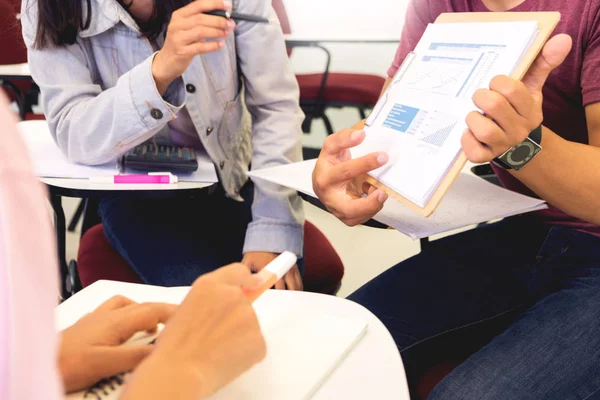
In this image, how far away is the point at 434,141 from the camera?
2.53ft

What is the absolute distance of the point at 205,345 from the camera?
459 millimetres

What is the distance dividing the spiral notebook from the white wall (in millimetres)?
3577

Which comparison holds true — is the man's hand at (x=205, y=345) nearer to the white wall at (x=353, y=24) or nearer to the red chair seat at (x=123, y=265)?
the red chair seat at (x=123, y=265)

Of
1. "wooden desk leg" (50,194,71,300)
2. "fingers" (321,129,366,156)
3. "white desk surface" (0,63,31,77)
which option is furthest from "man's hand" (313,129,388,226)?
"white desk surface" (0,63,31,77)

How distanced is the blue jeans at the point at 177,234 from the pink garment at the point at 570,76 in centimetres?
52

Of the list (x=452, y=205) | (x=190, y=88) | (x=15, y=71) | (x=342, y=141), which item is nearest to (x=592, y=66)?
(x=452, y=205)

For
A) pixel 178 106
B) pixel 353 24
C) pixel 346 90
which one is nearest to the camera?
pixel 178 106

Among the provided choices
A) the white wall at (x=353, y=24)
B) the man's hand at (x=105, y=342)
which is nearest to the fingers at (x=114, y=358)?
the man's hand at (x=105, y=342)

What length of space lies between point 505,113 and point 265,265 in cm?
54

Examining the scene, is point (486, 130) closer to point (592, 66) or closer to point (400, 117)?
point (400, 117)

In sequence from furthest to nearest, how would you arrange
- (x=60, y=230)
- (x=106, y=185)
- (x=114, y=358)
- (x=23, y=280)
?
(x=60, y=230)
(x=106, y=185)
(x=114, y=358)
(x=23, y=280)

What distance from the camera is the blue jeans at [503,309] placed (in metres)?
0.75

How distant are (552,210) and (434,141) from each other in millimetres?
405

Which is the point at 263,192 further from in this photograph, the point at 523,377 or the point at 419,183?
the point at 523,377
